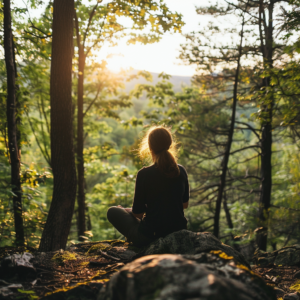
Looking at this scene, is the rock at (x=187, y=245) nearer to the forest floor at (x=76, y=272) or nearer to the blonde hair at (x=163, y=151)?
the forest floor at (x=76, y=272)

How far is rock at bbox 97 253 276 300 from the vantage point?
1.12 m

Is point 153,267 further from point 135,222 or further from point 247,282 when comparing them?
point 135,222

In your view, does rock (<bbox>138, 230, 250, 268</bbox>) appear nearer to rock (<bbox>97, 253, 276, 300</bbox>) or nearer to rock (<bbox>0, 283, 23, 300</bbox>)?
rock (<bbox>97, 253, 276, 300</bbox>)

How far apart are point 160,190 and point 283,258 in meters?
2.86

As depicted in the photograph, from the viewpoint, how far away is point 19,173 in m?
4.47

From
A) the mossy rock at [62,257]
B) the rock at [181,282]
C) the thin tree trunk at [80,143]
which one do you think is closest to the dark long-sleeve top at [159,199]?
the mossy rock at [62,257]

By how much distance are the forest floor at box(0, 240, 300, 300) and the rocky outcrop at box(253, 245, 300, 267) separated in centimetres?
24

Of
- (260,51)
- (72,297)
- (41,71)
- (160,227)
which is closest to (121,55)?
(41,71)

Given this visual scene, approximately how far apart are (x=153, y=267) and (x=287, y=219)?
629 cm

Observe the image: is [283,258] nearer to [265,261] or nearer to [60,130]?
[265,261]

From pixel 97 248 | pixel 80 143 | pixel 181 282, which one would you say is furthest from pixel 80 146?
pixel 181 282

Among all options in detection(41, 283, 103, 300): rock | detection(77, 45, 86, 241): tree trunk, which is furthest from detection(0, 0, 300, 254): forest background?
detection(41, 283, 103, 300): rock

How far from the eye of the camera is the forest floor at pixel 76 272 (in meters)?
2.01

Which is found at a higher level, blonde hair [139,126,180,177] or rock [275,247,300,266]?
blonde hair [139,126,180,177]
